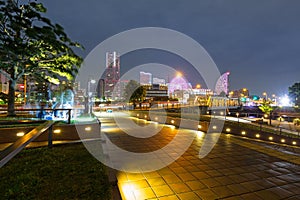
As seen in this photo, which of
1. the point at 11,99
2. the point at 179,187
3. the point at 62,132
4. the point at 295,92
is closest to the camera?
the point at 179,187

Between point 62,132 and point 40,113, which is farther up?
point 40,113

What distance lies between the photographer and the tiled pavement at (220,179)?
318 cm

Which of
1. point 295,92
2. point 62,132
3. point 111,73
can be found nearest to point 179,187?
point 62,132

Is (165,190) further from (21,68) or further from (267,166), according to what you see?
(21,68)

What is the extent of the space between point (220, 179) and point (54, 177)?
3.72 metres

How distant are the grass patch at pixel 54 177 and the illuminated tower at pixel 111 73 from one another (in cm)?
14228

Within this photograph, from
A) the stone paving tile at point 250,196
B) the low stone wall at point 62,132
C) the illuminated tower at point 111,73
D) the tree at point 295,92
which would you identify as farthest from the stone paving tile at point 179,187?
the illuminated tower at point 111,73

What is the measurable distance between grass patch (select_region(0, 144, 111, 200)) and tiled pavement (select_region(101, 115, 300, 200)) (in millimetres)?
576

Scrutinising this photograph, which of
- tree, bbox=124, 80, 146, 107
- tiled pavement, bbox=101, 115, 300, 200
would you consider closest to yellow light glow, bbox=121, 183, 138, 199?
→ tiled pavement, bbox=101, 115, 300, 200

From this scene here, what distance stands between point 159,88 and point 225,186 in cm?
11114

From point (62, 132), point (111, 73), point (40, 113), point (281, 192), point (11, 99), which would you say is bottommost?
point (281, 192)

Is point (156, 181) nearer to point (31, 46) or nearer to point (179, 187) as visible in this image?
point (179, 187)

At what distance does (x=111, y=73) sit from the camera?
164m

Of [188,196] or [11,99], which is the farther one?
[11,99]
